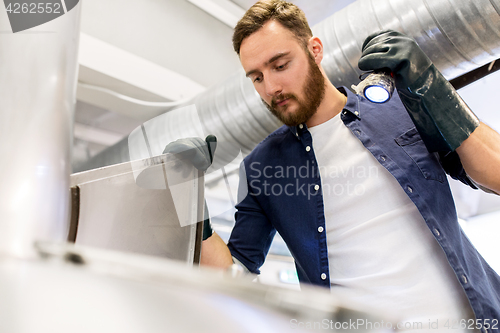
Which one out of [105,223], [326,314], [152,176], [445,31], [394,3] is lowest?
[326,314]

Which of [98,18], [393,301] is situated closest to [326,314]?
[393,301]

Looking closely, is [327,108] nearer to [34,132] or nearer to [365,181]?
[365,181]

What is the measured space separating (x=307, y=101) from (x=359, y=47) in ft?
1.80

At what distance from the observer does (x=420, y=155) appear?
0.96 metres

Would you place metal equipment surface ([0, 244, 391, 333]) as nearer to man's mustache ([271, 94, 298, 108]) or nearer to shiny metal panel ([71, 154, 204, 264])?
shiny metal panel ([71, 154, 204, 264])

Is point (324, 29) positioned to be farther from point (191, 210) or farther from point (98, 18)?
point (98, 18)

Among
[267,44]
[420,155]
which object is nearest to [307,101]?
[267,44]

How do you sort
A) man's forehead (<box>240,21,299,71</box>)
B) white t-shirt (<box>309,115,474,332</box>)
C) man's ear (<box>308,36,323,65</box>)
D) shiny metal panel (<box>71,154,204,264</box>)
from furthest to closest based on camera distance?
man's ear (<box>308,36,323,65</box>)
man's forehead (<box>240,21,299,71</box>)
white t-shirt (<box>309,115,474,332</box>)
shiny metal panel (<box>71,154,204,264</box>)

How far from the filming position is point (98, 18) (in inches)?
79.7

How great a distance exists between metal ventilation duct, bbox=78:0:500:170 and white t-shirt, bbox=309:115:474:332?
0.37m

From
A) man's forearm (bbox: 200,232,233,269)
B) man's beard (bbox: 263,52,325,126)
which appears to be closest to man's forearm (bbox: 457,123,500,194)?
man's beard (bbox: 263,52,325,126)

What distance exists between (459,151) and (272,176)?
1.70ft

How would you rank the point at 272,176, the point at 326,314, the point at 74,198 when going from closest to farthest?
the point at 326,314, the point at 74,198, the point at 272,176

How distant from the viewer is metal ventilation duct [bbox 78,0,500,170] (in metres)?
1.20
